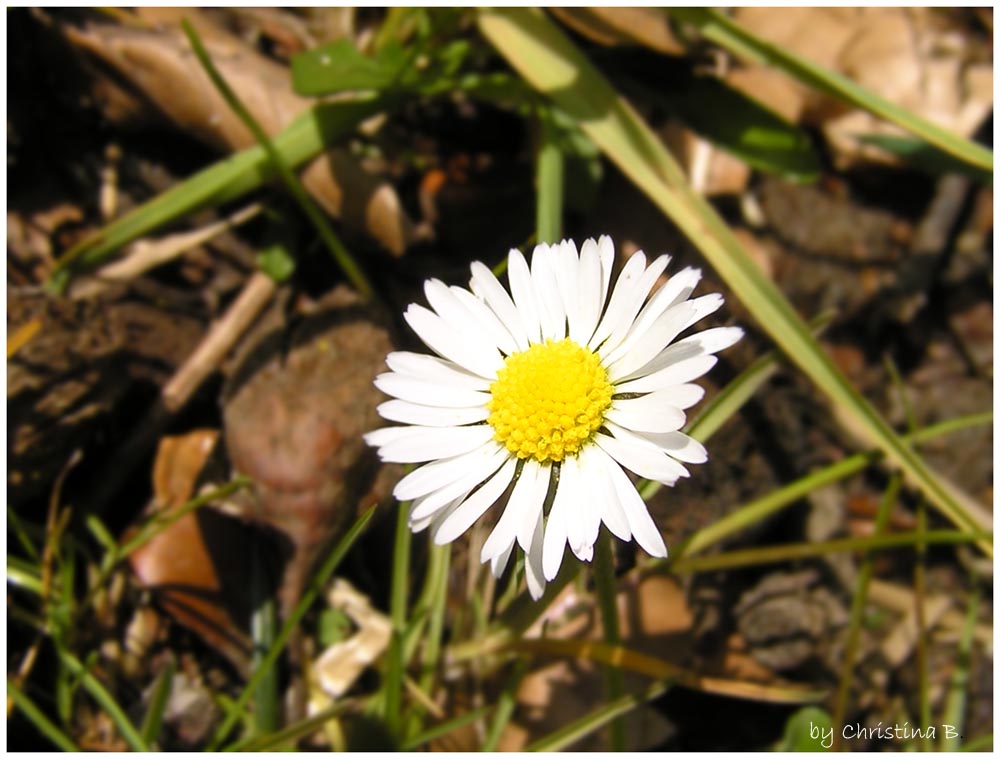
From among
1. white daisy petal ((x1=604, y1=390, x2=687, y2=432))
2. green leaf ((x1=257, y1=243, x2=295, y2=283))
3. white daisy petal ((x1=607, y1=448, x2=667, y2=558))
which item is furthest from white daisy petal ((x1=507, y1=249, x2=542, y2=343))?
green leaf ((x1=257, y1=243, x2=295, y2=283))

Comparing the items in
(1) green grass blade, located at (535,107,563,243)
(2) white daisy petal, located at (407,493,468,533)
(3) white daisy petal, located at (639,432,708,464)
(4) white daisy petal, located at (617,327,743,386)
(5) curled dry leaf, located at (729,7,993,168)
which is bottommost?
(2) white daisy petal, located at (407,493,468,533)

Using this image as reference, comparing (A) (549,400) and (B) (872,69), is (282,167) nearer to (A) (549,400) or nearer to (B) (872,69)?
(A) (549,400)

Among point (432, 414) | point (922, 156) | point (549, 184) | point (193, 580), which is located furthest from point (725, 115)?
A: point (193, 580)

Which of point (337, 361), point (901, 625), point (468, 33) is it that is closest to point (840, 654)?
point (901, 625)

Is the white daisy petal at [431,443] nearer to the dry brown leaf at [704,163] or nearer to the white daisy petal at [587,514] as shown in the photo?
the white daisy petal at [587,514]

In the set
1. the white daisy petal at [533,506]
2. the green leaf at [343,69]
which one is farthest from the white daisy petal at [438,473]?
the green leaf at [343,69]

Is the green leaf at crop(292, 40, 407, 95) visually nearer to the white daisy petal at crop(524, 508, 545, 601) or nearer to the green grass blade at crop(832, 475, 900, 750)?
the white daisy petal at crop(524, 508, 545, 601)
